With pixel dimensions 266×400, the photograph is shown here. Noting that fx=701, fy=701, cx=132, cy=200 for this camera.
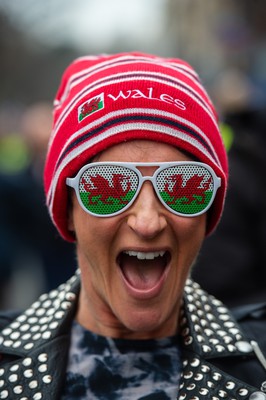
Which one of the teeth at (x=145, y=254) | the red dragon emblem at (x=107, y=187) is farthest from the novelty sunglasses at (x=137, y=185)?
the teeth at (x=145, y=254)

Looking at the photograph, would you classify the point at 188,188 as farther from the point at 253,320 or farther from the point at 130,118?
the point at 253,320

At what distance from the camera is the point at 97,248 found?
93.6 inches

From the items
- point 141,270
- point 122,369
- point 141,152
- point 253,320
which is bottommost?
point 122,369

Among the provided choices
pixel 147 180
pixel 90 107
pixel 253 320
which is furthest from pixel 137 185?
pixel 253 320

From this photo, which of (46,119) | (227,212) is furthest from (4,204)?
(227,212)

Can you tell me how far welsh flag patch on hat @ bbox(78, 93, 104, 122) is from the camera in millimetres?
2354

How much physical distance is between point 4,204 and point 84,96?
3.94 metres

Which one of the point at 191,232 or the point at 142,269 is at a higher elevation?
the point at 191,232

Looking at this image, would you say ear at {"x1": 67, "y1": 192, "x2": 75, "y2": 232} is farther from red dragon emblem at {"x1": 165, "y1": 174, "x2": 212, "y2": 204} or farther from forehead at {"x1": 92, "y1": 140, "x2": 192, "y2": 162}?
Answer: red dragon emblem at {"x1": 165, "y1": 174, "x2": 212, "y2": 204}

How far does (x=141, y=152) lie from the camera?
2.30 metres

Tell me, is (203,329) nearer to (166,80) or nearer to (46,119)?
(166,80)

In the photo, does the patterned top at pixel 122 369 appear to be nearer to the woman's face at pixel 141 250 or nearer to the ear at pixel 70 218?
the woman's face at pixel 141 250

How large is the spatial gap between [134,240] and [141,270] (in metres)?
0.18

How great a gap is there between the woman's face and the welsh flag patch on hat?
0.15 metres
